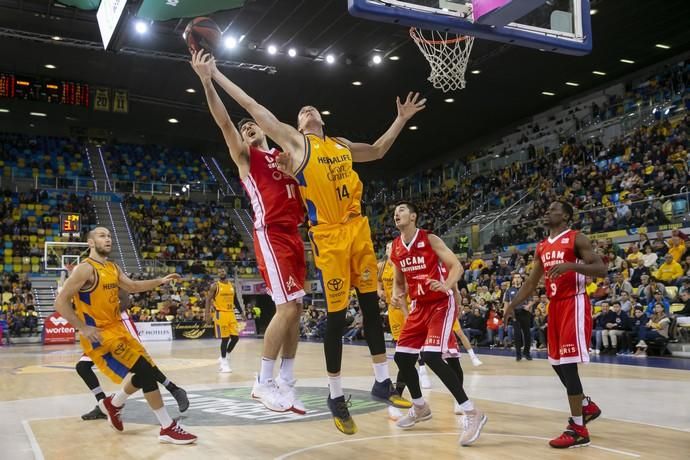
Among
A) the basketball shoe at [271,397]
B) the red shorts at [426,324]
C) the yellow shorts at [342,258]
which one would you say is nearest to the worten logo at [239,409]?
the red shorts at [426,324]

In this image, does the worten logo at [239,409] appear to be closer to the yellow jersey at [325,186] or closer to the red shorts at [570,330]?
the red shorts at [570,330]

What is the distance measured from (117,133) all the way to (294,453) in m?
31.2

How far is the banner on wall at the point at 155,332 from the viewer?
22.1 m

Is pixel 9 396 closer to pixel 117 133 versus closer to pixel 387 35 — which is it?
pixel 387 35

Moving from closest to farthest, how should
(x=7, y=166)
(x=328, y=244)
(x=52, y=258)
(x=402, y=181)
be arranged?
(x=328, y=244)
(x=52, y=258)
(x=7, y=166)
(x=402, y=181)

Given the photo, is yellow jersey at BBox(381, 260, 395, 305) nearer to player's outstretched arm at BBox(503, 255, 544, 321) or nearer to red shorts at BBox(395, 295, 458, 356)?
red shorts at BBox(395, 295, 458, 356)

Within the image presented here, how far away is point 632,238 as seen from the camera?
612 inches

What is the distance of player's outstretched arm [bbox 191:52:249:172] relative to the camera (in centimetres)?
453

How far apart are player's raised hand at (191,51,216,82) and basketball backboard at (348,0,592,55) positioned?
2421mm

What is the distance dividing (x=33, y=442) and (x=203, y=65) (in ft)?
11.3

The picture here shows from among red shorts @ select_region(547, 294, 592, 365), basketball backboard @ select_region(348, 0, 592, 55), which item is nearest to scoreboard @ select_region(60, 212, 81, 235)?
basketball backboard @ select_region(348, 0, 592, 55)

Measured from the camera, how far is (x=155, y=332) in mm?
22344

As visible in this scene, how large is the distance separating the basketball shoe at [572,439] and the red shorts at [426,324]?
45.9 inches

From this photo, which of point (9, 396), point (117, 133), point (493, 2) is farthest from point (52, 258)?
point (493, 2)
